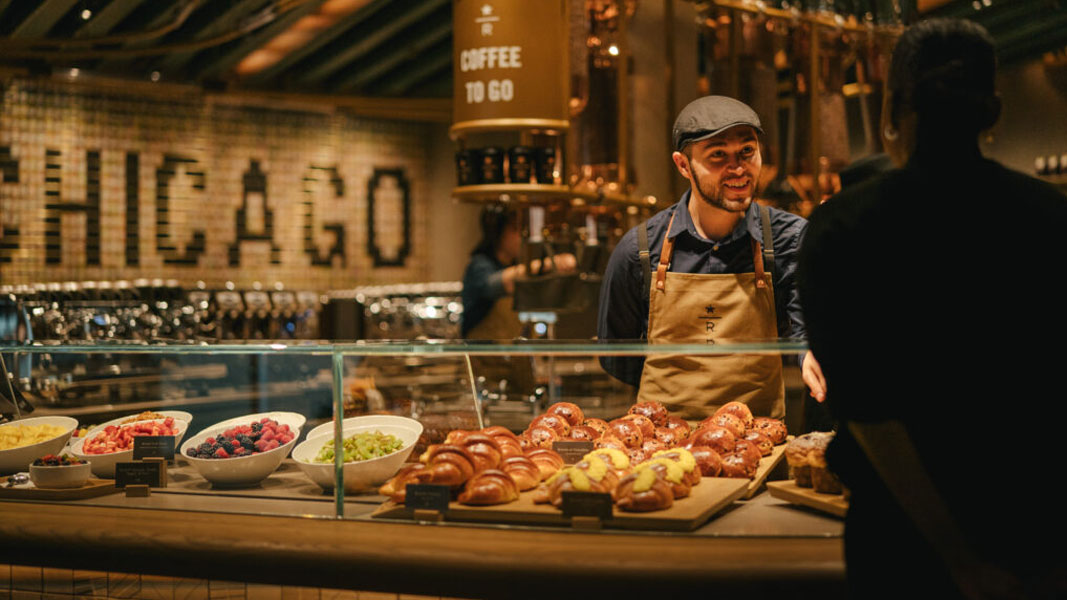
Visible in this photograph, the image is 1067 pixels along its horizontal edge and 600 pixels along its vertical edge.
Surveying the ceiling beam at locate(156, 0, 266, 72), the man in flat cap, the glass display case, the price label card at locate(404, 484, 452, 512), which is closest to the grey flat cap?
the man in flat cap

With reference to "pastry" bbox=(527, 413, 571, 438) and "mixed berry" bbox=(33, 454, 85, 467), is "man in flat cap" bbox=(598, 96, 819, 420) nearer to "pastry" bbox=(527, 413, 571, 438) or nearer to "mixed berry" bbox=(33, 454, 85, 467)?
"pastry" bbox=(527, 413, 571, 438)

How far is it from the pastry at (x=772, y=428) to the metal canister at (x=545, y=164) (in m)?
1.60

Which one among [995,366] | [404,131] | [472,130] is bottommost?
[995,366]

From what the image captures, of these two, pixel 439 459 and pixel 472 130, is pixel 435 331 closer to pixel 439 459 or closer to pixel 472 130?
pixel 472 130

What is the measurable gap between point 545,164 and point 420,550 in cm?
206

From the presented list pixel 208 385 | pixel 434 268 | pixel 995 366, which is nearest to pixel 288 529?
pixel 995 366

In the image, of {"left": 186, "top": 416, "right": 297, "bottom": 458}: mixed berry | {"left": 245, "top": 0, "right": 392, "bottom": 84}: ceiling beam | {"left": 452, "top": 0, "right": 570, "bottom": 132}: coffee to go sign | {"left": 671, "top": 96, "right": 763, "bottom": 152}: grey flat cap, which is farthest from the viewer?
{"left": 245, "top": 0, "right": 392, "bottom": 84}: ceiling beam

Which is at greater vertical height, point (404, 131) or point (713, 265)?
point (404, 131)

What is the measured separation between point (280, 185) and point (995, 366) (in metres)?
7.80

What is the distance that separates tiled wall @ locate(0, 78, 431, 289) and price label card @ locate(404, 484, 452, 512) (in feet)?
20.6

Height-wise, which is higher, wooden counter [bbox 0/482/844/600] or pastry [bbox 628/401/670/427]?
pastry [bbox 628/401/670/427]

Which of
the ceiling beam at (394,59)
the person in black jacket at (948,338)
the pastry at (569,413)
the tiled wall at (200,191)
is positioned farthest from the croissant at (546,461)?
the tiled wall at (200,191)

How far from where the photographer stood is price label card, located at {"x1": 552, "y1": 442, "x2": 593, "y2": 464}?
2.08 meters

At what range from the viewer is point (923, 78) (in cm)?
136
